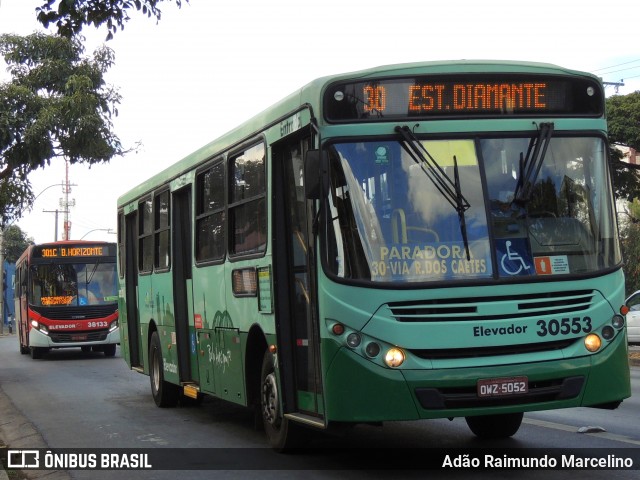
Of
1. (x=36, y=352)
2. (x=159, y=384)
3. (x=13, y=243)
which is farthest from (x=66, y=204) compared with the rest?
(x=159, y=384)

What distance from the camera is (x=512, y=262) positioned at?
7953 mm

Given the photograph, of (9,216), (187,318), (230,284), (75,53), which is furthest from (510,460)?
(9,216)

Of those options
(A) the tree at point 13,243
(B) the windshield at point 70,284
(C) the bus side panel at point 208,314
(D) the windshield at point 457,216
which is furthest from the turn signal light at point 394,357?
(A) the tree at point 13,243

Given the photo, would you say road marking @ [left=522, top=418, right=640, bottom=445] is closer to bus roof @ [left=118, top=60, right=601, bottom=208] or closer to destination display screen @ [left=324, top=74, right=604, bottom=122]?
destination display screen @ [left=324, top=74, right=604, bottom=122]

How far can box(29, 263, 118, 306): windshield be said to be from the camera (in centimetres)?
2889

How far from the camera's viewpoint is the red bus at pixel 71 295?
28.7 metres

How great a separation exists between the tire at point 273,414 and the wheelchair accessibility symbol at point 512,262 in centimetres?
245

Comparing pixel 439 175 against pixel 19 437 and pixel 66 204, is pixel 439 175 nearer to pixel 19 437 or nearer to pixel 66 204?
pixel 19 437

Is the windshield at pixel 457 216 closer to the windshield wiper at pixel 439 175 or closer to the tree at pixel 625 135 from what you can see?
the windshield wiper at pixel 439 175

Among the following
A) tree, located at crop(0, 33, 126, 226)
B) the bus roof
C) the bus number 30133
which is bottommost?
the bus number 30133

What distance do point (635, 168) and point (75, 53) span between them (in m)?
16.4

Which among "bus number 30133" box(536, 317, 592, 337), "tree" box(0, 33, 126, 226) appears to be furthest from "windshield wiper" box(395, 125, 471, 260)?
"tree" box(0, 33, 126, 226)

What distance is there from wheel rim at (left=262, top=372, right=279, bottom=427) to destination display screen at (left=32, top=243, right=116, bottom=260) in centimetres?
1979

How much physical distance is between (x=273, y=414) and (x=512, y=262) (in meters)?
2.91
